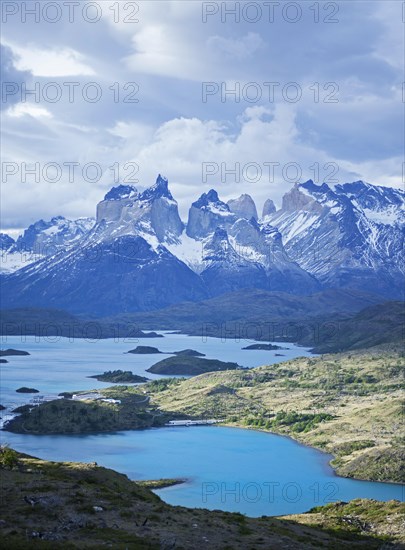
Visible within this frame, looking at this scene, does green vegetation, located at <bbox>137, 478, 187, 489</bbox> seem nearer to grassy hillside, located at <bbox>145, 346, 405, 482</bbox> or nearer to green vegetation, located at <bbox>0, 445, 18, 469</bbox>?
grassy hillside, located at <bbox>145, 346, 405, 482</bbox>

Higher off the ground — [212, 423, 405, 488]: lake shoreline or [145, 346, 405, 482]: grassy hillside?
[145, 346, 405, 482]: grassy hillside

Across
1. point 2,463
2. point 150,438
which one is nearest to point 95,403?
point 150,438

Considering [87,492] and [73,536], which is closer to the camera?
[73,536]

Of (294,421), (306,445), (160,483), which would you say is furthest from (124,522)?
(294,421)

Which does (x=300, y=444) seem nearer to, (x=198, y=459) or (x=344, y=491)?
(x=198, y=459)

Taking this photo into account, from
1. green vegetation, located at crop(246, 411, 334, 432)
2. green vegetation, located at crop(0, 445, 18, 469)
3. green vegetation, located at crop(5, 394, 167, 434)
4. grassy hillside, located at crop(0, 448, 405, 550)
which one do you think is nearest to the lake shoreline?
green vegetation, located at crop(246, 411, 334, 432)

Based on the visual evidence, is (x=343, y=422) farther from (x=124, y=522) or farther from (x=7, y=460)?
(x=124, y=522)

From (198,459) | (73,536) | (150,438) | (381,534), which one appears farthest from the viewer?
(150,438)

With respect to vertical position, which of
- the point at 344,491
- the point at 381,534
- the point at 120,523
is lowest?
the point at 344,491

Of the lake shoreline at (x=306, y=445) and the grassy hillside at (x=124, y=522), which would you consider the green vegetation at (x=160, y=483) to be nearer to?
the lake shoreline at (x=306, y=445)
